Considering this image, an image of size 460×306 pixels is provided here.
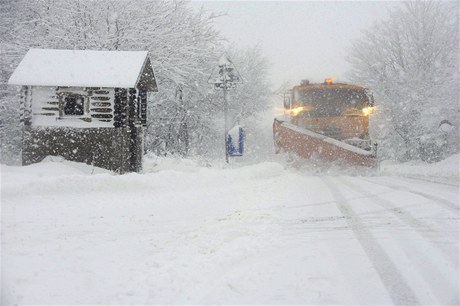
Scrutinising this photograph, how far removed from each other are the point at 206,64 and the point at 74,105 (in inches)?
454

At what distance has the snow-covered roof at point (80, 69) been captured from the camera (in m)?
12.2

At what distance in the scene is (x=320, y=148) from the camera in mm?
14070

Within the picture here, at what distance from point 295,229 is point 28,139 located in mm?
10001

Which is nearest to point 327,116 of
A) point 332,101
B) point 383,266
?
point 332,101

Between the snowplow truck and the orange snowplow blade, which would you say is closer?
the orange snowplow blade

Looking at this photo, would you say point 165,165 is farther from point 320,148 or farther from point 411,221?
point 411,221

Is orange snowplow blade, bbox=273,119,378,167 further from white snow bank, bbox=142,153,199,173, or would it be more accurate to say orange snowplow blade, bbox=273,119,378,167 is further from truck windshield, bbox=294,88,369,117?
white snow bank, bbox=142,153,199,173

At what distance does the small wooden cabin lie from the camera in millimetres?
12500

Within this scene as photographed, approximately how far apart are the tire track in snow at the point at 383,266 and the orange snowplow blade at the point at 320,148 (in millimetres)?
7558

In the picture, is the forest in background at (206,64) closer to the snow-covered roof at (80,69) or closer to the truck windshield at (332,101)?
the snow-covered roof at (80,69)

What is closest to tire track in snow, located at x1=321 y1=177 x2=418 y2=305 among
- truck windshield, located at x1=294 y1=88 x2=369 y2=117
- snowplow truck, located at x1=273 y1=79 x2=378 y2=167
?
snowplow truck, located at x1=273 y1=79 x2=378 y2=167

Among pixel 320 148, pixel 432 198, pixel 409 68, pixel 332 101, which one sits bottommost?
pixel 432 198

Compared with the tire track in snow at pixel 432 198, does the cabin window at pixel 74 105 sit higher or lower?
higher

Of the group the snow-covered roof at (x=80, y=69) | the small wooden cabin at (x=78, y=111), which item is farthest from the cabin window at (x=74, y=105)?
the snow-covered roof at (x=80, y=69)
